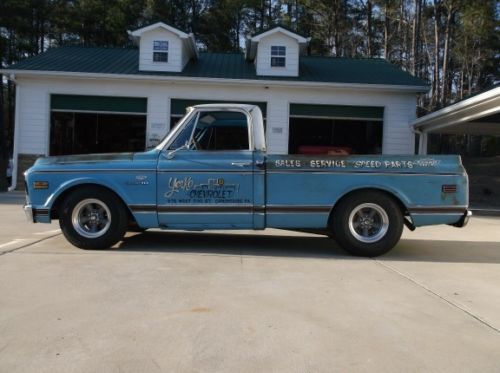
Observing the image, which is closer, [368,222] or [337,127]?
[368,222]

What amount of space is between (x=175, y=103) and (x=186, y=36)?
2827 mm

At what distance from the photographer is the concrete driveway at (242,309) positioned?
11.9ft

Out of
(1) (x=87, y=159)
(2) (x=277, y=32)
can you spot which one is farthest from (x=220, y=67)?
(1) (x=87, y=159)

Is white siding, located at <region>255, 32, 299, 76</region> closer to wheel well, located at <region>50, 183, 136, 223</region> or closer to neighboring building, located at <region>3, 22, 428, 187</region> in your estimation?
neighboring building, located at <region>3, 22, 428, 187</region>

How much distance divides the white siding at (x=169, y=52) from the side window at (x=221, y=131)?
12.7 m

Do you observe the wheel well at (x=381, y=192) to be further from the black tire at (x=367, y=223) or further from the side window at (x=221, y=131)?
the side window at (x=221, y=131)

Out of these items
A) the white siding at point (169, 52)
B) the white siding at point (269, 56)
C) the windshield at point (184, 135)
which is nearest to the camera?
the windshield at point (184, 135)

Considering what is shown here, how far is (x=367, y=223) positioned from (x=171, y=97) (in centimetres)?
1319

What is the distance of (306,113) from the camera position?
19391 mm

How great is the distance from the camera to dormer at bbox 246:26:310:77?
20.0 meters

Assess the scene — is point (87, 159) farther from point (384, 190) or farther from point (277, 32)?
point (277, 32)

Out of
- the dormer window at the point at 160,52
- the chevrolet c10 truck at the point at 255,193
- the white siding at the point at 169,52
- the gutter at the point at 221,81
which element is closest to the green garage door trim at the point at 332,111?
the gutter at the point at 221,81

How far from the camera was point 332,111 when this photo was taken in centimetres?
1938

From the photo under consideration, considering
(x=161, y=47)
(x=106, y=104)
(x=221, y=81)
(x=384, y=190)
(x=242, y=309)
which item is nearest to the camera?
(x=242, y=309)
